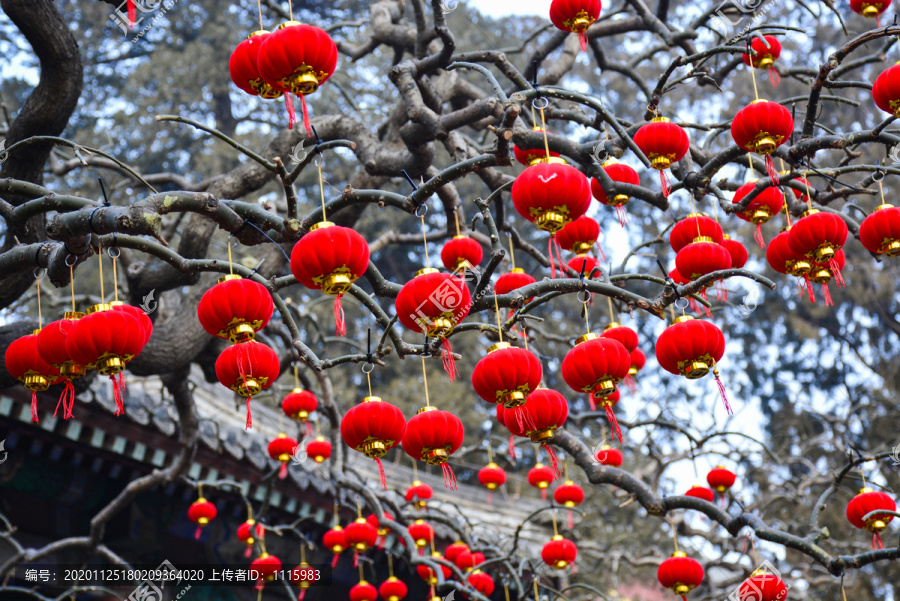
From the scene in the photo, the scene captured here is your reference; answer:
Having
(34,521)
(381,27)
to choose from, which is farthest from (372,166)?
(34,521)

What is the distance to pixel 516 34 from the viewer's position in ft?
66.2

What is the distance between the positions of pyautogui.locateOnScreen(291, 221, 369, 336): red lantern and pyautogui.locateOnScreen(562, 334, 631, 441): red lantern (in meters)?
1.16

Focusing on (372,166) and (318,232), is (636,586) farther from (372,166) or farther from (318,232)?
(318,232)

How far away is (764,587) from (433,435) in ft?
7.48

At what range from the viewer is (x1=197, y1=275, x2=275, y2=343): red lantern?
368 centimetres

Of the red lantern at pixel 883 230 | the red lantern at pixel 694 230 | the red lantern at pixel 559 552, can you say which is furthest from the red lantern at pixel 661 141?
the red lantern at pixel 559 552

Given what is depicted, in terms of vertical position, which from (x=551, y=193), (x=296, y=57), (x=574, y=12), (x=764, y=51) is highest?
(x=764, y=51)

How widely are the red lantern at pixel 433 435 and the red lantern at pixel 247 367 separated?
73 centimetres

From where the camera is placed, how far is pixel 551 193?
136 inches

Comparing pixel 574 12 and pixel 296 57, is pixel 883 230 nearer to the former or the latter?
pixel 574 12

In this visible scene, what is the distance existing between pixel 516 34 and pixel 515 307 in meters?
17.6

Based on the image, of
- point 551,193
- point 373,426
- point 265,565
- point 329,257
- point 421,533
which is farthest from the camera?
point 421,533

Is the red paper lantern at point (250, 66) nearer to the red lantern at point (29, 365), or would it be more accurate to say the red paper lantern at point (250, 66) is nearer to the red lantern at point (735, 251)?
the red lantern at point (29, 365)

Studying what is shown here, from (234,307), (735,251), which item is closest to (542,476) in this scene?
(735,251)
